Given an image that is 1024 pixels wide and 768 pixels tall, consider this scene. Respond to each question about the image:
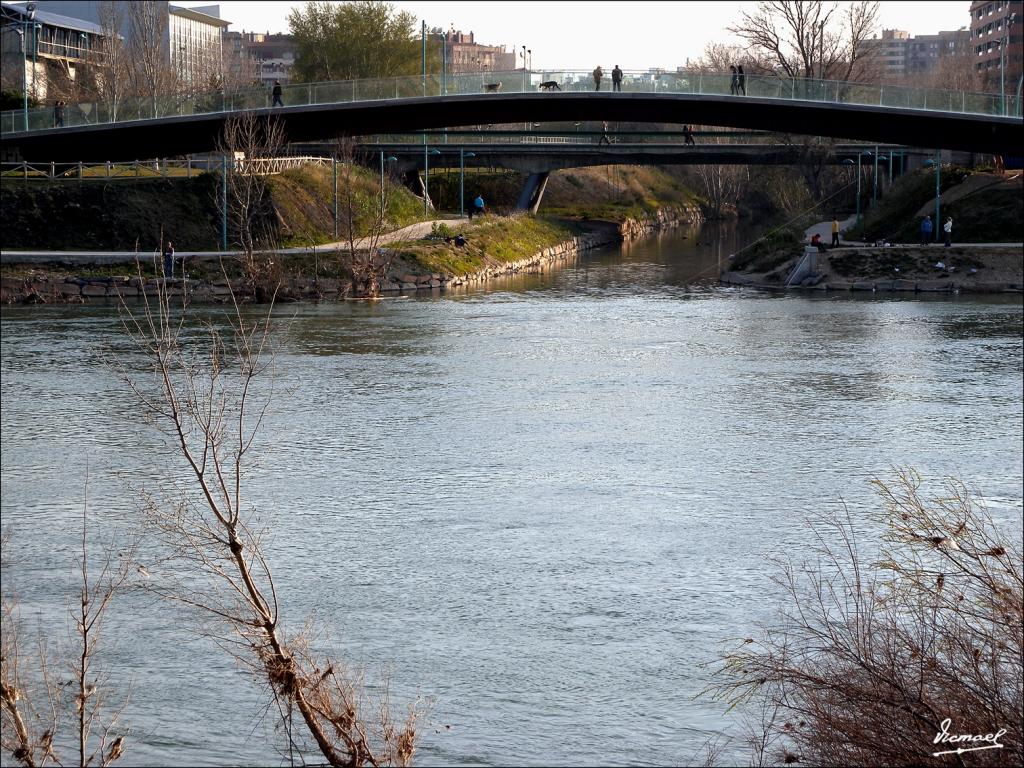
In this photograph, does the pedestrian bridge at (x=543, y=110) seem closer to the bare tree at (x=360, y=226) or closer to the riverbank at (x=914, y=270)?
the bare tree at (x=360, y=226)

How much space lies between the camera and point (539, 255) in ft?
213

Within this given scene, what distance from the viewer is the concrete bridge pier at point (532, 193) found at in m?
77.6

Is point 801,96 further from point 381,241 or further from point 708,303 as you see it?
point 381,241

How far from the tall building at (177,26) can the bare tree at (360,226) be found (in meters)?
15.1

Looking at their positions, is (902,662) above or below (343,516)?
above

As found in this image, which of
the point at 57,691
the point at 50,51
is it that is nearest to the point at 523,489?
the point at 57,691

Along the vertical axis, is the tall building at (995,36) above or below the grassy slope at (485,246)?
above

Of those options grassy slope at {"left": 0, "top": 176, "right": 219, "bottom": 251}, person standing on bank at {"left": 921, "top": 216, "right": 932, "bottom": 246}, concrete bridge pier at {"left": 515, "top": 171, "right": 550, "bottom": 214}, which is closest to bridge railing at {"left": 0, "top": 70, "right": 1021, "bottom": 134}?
grassy slope at {"left": 0, "top": 176, "right": 219, "bottom": 251}

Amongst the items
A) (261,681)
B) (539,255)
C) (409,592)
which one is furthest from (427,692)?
(539,255)

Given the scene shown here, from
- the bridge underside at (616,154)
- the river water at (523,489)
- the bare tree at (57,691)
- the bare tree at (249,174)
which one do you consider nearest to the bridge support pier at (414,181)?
the bridge underside at (616,154)

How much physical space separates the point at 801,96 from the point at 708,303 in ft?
38.9

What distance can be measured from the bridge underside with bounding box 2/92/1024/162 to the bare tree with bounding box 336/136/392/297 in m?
2.24

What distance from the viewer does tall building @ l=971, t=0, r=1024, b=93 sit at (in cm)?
12206

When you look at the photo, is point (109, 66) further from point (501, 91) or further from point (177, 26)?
point (177, 26)
